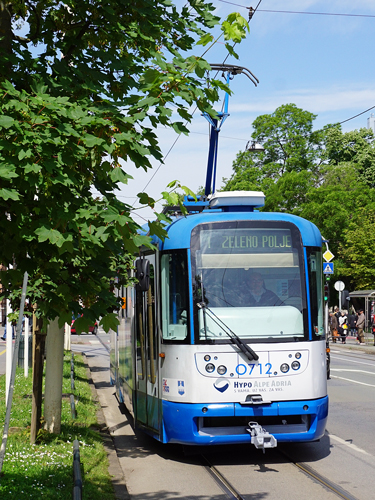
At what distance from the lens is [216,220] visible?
8703 millimetres

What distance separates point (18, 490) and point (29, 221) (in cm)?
310

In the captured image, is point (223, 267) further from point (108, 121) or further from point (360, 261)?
point (360, 261)

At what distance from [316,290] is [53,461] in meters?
3.75

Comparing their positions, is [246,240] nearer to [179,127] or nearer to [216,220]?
[216,220]

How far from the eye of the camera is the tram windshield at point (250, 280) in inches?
330

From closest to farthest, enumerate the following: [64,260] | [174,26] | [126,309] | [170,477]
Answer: [64,260], [174,26], [170,477], [126,309]

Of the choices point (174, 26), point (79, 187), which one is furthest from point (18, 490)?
point (174, 26)

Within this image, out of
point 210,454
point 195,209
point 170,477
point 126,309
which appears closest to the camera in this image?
point 170,477

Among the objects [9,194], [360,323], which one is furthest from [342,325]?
[9,194]

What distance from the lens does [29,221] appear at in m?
4.51

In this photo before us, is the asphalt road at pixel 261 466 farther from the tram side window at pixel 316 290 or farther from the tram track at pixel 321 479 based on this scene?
the tram side window at pixel 316 290

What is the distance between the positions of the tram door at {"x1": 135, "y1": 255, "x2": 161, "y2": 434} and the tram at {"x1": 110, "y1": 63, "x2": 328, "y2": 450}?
4 cm

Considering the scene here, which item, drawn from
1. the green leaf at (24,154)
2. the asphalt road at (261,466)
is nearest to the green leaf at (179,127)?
the green leaf at (24,154)

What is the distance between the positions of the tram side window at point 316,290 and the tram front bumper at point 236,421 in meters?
0.89
